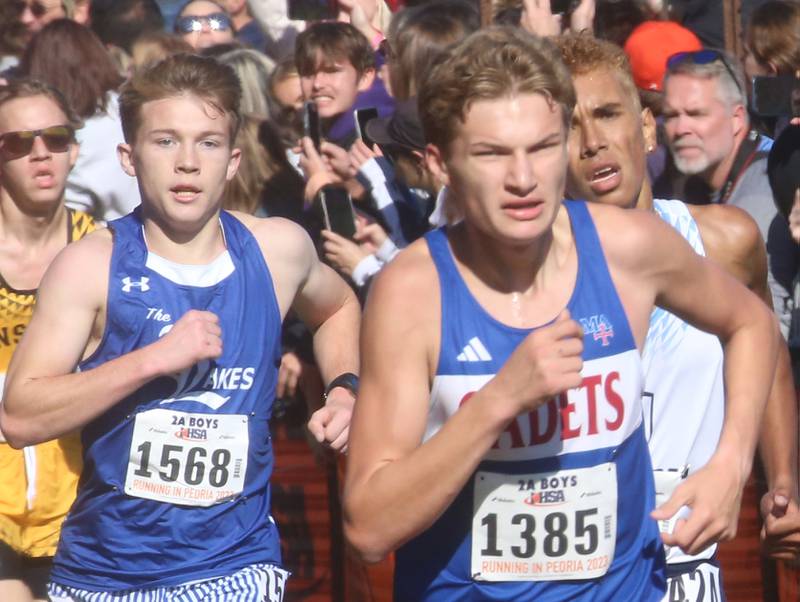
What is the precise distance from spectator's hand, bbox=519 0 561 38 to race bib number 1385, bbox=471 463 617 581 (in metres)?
3.52

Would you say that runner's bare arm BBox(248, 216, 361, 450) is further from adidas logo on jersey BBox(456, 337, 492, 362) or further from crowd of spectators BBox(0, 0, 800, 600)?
adidas logo on jersey BBox(456, 337, 492, 362)

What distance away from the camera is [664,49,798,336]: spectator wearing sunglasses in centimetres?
639

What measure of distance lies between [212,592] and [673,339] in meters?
1.53

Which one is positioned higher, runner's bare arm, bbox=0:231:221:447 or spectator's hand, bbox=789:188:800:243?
spectator's hand, bbox=789:188:800:243

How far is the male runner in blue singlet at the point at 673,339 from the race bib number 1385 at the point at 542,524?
0.93 m

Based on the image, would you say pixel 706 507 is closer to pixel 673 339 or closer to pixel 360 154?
pixel 673 339

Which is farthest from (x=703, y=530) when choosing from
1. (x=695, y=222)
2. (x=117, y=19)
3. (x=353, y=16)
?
(x=117, y=19)

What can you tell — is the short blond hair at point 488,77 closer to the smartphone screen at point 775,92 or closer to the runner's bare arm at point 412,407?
the runner's bare arm at point 412,407

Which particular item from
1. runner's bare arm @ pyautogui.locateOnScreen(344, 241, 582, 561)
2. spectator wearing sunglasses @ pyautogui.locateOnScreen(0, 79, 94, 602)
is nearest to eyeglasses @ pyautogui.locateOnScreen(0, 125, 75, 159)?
spectator wearing sunglasses @ pyautogui.locateOnScreen(0, 79, 94, 602)

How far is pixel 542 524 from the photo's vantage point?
3.49 meters

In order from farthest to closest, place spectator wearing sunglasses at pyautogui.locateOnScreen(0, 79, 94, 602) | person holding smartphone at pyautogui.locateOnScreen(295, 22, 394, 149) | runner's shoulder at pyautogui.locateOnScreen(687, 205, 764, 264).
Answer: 1. person holding smartphone at pyautogui.locateOnScreen(295, 22, 394, 149)
2. spectator wearing sunglasses at pyautogui.locateOnScreen(0, 79, 94, 602)
3. runner's shoulder at pyautogui.locateOnScreen(687, 205, 764, 264)

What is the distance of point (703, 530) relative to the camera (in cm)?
334

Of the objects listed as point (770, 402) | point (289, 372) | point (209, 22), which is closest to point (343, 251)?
point (289, 372)

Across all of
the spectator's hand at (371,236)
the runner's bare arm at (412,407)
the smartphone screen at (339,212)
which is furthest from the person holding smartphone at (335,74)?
the runner's bare arm at (412,407)
